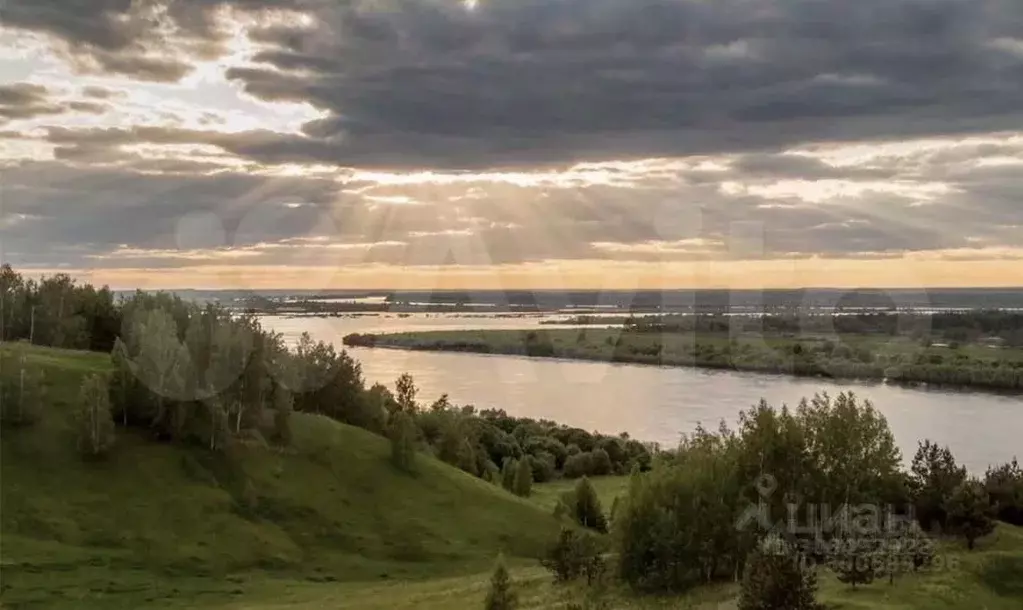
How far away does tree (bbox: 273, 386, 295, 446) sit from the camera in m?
56.7

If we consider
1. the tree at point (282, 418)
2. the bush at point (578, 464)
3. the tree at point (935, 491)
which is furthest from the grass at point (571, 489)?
Result: the tree at point (935, 491)

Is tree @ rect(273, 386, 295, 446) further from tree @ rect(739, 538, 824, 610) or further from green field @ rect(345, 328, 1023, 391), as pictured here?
green field @ rect(345, 328, 1023, 391)

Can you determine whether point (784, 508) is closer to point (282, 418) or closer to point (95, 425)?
point (282, 418)

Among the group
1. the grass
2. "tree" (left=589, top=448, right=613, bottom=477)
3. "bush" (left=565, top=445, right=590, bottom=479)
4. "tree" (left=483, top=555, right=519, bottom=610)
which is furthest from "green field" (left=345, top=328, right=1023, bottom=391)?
"tree" (left=483, top=555, right=519, bottom=610)

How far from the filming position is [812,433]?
36.6 metres

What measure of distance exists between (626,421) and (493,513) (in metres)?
52.4

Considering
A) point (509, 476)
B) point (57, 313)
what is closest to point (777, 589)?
point (509, 476)

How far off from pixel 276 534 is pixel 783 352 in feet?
375

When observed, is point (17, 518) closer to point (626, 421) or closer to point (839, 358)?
point (626, 421)

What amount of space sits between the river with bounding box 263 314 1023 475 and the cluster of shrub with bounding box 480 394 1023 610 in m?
40.6

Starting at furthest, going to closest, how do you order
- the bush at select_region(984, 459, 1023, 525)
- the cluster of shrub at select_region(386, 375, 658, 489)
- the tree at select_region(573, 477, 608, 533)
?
the cluster of shrub at select_region(386, 375, 658, 489) → the tree at select_region(573, 477, 608, 533) → the bush at select_region(984, 459, 1023, 525)

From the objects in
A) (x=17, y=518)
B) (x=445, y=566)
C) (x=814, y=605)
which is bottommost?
(x=445, y=566)

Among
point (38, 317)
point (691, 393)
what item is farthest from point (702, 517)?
point (691, 393)

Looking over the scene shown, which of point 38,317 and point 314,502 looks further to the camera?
point 38,317
